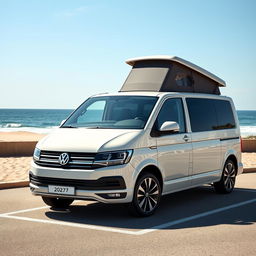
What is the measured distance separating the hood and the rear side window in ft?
6.39

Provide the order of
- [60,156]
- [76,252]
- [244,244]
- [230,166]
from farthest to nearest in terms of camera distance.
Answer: [230,166] < [60,156] < [244,244] < [76,252]

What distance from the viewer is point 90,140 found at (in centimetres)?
783

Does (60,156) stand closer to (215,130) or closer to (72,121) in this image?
(72,121)

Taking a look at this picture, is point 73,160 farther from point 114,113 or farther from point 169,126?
point 169,126

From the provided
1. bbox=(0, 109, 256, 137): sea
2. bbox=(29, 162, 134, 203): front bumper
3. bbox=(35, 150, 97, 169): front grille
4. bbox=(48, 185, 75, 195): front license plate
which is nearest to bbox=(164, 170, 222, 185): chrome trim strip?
bbox=(29, 162, 134, 203): front bumper

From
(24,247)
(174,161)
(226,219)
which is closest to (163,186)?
(174,161)

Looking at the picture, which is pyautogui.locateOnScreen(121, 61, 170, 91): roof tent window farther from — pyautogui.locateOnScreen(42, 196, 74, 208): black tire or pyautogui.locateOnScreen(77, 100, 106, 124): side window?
pyautogui.locateOnScreen(42, 196, 74, 208): black tire

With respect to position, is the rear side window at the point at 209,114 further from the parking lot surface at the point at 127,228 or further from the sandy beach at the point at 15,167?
the sandy beach at the point at 15,167

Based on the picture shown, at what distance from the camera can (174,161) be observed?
8.80 metres

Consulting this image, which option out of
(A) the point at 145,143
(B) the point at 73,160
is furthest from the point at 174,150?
(B) the point at 73,160

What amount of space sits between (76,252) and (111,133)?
2507 mm

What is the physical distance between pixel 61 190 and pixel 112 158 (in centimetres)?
92

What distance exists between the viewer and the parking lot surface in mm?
6090

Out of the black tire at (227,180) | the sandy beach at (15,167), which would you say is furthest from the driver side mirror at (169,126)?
the sandy beach at (15,167)
